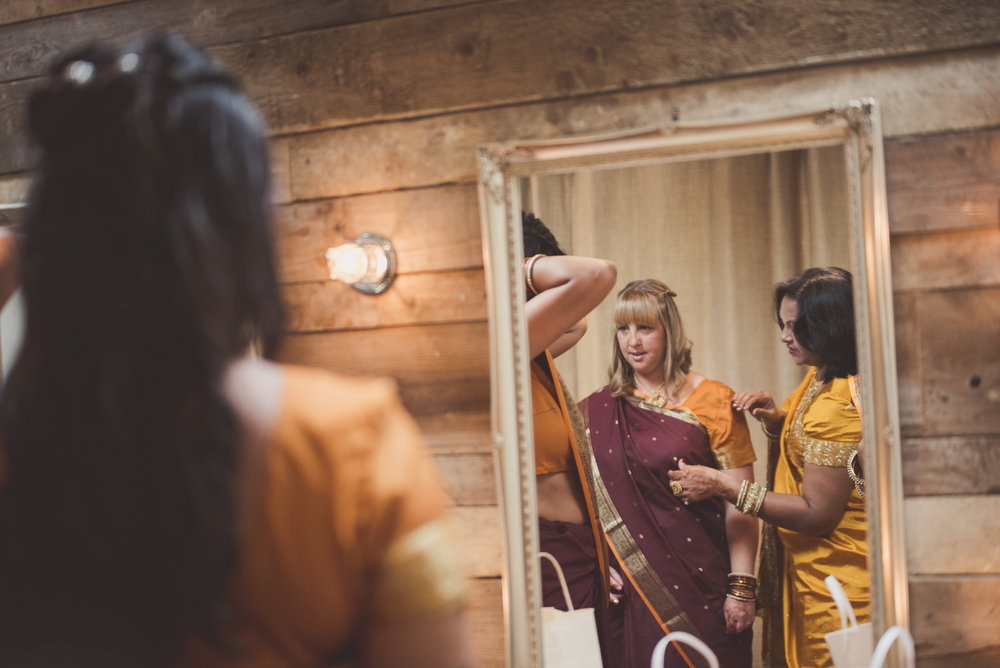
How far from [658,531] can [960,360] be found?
55cm

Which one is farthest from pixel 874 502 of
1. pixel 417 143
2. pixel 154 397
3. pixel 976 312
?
pixel 154 397

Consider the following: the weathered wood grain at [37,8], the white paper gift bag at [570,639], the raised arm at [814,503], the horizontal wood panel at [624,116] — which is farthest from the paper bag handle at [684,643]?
the weathered wood grain at [37,8]

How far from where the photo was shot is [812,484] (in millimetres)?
1290

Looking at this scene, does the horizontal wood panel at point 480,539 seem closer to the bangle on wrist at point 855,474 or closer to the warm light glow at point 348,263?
the warm light glow at point 348,263

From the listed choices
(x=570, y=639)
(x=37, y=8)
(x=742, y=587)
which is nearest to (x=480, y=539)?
(x=570, y=639)

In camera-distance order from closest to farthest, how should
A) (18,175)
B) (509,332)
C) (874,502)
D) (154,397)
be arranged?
(154,397) → (874,502) → (509,332) → (18,175)

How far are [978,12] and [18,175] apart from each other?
5.99 ft

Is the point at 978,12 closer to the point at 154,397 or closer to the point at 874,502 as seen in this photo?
the point at 874,502

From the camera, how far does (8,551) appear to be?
1.65ft

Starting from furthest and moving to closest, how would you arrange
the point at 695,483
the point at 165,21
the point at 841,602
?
the point at 165,21 → the point at 695,483 → the point at 841,602

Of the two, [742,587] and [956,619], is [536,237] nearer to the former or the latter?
[742,587]

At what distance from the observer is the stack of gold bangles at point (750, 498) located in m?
1.30

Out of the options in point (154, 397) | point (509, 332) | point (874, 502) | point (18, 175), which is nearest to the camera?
point (154, 397)

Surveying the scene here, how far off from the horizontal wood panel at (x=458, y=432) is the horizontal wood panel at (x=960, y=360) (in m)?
0.71
